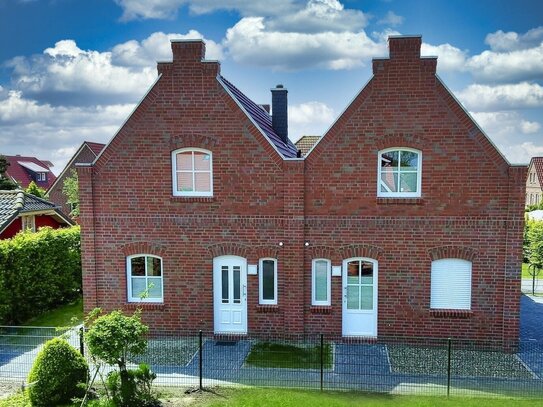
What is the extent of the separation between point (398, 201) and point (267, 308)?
201 inches

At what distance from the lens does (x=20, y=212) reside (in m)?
20.2

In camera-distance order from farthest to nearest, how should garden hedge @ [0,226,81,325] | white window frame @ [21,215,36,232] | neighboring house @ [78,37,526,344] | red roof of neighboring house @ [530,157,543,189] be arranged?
red roof of neighboring house @ [530,157,543,189]
white window frame @ [21,215,36,232]
garden hedge @ [0,226,81,325]
neighboring house @ [78,37,526,344]

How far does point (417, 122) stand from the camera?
1356cm

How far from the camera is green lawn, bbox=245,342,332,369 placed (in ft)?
40.7

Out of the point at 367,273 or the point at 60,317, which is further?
the point at 60,317

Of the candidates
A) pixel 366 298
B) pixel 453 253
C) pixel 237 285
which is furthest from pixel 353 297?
pixel 237 285

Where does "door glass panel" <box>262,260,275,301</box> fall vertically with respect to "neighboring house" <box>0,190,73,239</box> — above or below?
below

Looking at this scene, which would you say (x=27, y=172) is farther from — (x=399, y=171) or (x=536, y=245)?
(x=399, y=171)

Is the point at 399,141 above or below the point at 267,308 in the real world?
above

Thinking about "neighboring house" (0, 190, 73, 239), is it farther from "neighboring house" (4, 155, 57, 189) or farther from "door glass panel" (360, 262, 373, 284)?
"neighboring house" (4, 155, 57, 189)

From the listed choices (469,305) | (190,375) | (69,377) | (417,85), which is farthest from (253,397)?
(417,85)

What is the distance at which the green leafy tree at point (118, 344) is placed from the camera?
372 inches

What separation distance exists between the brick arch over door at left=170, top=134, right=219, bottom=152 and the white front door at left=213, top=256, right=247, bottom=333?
3.51m

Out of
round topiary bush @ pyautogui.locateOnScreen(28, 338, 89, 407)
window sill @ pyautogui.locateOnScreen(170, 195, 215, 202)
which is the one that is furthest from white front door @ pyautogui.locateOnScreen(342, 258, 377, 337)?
round topiary bush @ pyautogui.locateOnScreen(28, 338, 89, 407)
